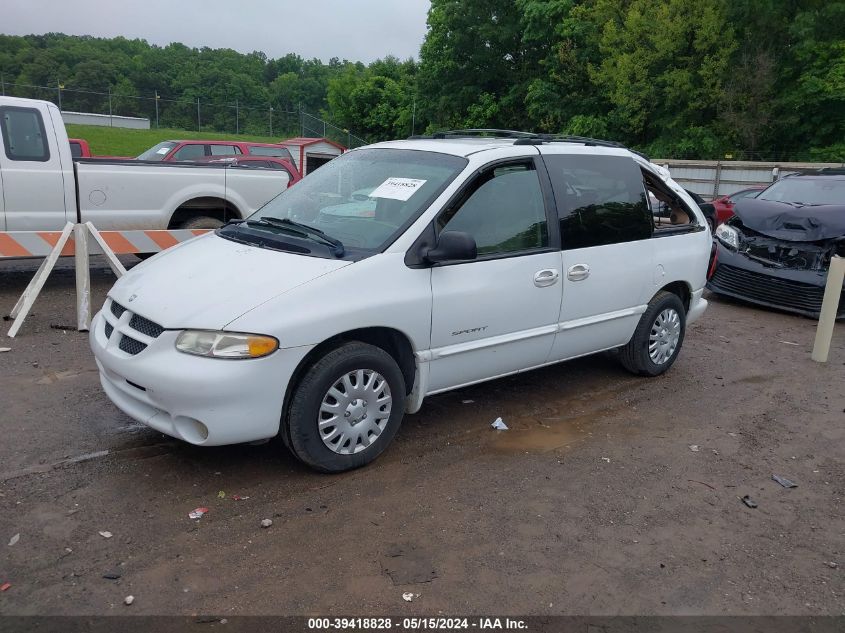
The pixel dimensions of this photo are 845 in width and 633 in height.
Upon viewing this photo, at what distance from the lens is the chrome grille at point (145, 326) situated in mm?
3816

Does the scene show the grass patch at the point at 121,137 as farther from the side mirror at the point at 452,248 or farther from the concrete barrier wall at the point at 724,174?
the side mirror at the point at 452,248

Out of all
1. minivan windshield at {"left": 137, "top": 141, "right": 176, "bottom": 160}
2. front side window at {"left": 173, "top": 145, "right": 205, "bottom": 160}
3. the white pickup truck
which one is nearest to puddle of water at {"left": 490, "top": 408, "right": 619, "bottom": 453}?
the white pickup truck

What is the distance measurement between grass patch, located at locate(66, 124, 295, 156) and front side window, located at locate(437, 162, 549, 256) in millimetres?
33058

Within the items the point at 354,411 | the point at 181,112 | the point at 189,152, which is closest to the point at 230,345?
the point at 354,411

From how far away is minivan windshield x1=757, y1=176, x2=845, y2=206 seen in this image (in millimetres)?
9578

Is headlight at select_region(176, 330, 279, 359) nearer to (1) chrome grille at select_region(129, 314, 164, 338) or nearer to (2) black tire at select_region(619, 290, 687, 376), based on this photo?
(1) chrome grille at select_region(129, 314, 164, 338)

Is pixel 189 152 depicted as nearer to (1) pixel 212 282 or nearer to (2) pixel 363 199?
(2) pixel 363 199

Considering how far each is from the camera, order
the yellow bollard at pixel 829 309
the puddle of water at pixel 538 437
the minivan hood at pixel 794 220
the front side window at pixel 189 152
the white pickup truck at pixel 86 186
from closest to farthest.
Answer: the puddle of water at pixel 538 437 → the yellow bollard at pixel 829 309 → the white pickup truck at pixel 86 186 → the minivan hood at pixel 794 220 → the front side window at pixel 189 152

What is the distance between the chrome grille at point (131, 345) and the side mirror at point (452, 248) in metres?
1.66

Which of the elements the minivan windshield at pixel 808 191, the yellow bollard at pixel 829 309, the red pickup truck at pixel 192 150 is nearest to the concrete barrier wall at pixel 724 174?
the minivan windshield at pixel 808 191

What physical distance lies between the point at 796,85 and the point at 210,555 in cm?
3513

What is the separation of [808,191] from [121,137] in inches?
1570

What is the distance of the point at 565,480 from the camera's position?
4273mm

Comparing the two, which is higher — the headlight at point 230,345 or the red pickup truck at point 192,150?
the red pickup truck at point 192,150
